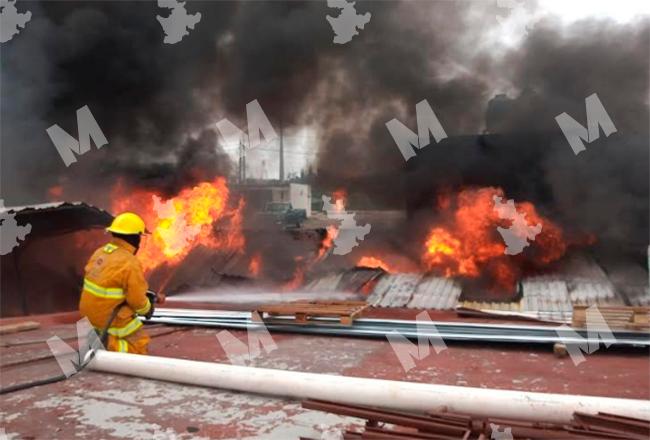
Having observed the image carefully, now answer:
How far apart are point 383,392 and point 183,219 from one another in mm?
8806

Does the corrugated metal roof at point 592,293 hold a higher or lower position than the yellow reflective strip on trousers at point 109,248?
lower

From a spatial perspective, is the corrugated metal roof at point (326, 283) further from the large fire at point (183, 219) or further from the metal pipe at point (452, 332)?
the metal pipe at point (452, 332)

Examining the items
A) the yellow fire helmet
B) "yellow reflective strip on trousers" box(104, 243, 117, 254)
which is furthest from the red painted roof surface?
the yellow fire helmet

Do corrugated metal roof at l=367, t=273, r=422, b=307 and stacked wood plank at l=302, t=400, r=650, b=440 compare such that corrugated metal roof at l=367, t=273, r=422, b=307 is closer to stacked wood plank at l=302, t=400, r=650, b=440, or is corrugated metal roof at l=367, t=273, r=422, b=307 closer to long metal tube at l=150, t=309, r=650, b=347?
long metal tube at l=150, t=309, r=650, b=347

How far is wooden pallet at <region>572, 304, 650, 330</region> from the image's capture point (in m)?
5.43

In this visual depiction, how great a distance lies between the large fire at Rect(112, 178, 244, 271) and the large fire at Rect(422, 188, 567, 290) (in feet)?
14.7

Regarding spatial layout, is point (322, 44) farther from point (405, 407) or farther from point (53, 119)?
point (405, 407)

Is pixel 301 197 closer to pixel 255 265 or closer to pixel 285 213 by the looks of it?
pixel 285 213

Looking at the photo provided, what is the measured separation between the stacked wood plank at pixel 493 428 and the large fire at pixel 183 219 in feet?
28.7

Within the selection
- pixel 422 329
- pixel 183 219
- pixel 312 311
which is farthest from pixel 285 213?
pixel 422 329

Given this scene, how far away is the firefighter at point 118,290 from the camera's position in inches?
167

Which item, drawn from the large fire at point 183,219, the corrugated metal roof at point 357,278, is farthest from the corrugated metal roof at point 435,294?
the large fire at point 183,219

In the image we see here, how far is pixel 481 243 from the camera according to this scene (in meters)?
9.70

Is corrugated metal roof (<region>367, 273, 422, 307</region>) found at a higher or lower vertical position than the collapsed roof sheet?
lower
